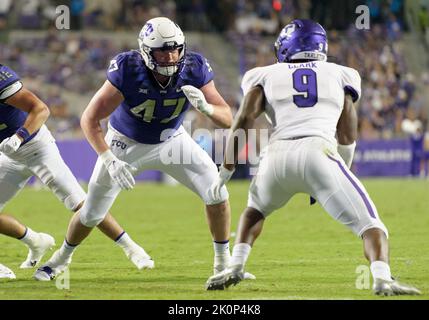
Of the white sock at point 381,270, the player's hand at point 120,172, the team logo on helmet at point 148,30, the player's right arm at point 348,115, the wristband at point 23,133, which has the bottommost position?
the white sock at point 381,270

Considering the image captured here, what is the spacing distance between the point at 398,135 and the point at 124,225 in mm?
11385

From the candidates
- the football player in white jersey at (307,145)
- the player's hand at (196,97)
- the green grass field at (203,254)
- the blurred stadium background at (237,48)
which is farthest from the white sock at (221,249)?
the blurred stadium background at (237,48)

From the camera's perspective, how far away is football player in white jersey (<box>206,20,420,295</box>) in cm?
595

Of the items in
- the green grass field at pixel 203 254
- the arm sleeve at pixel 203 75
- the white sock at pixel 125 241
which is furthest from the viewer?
the white sock at pixel 125 241

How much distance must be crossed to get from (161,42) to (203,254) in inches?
104

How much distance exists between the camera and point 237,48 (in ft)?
81.4

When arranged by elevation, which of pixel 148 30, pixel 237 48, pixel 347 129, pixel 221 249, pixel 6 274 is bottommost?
pixel 6 274

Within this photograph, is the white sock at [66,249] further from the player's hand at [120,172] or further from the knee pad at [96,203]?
the player's hand at [120,172]

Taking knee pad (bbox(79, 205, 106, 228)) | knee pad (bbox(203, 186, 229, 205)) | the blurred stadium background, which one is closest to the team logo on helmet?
knee pad (bbox(203, 186, 229, 205))

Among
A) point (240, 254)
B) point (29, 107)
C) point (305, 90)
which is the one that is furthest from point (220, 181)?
point (29, 107)

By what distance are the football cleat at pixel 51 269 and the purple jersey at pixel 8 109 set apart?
1.13m

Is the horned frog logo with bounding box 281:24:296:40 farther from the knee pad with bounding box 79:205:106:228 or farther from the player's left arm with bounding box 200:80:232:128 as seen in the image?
the knee pad with bounding box 79:205:106:228

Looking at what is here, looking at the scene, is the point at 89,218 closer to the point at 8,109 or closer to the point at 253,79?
the point at 8,109

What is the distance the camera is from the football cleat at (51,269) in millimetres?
7375
